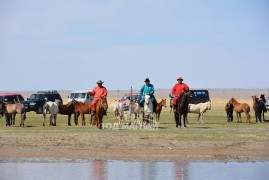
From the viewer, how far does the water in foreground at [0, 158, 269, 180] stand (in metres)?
16.1

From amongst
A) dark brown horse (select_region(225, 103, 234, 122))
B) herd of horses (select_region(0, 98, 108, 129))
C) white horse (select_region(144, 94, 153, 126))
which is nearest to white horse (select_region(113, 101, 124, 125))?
herd of horses (select_region(0, 98, 108, 129))

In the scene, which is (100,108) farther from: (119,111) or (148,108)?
(119,111)

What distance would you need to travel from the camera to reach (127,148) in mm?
22984

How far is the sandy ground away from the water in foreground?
133 centimetres

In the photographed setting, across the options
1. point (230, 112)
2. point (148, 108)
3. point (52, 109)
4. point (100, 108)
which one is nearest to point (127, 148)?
point (100, 108)

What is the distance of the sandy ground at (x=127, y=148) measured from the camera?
2089 centimetres

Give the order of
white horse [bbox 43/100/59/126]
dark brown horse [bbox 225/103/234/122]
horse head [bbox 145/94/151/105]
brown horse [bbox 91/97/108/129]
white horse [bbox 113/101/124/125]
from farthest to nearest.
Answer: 1. dark brown horse [bbox 225/103/234/122]
2. white horse [bbox 43/100/59/126]
3. white horse [bbox 113/101/124/125]
4. horse head [bbox 145/94/151/105]
5. brown horse [bbox 91/97/108/129]

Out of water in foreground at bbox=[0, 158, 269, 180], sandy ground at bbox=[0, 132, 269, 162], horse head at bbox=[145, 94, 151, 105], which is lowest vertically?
water in foreground at bbox=[0, 158, 269, 180]

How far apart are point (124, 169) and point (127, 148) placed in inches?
212

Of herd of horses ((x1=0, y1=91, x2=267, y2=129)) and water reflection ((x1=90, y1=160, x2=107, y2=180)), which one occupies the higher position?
herd of horses ((x1=0, y1=91, x2=267, y2=129))

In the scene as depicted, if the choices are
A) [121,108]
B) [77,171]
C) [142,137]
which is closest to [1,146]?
[142,137]

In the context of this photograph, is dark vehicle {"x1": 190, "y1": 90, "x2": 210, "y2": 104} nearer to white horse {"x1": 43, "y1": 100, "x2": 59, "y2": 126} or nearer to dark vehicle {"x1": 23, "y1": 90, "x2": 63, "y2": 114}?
dark vehicle {"x1": 23, "y1": 90, "x2": 63, "y2": 114}

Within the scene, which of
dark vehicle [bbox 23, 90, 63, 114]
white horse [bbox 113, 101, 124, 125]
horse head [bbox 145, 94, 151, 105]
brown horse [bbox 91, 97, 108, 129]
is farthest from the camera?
dark vehicle [bbox 23, 90, 63, 114]

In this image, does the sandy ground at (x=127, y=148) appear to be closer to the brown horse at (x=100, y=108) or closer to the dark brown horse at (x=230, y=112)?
the brown horse at (x=100, y=108)
